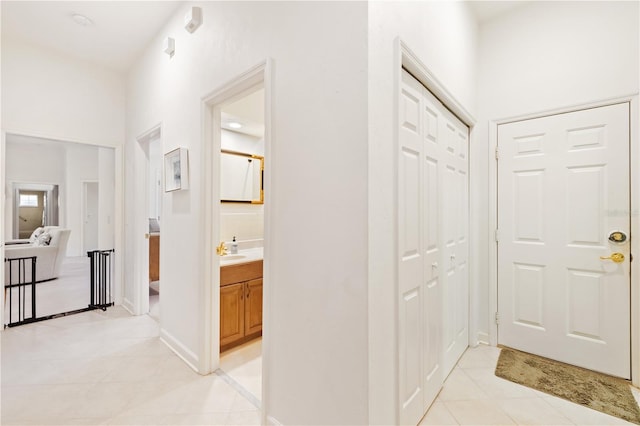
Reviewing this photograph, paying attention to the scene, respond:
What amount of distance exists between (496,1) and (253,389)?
11.9 ft

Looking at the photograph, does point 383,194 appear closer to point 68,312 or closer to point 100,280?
point 68,312

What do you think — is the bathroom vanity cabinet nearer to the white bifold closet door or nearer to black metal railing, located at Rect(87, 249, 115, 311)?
the white bifold closet door

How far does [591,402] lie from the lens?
6.11 feet

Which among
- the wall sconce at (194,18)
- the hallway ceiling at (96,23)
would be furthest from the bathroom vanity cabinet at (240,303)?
the hallway ceiling at (96,23)

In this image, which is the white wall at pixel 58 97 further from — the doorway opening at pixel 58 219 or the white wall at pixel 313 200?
the white wall at pixel 313 200

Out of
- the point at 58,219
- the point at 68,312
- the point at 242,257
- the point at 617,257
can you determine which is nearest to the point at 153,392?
the point at 242,257

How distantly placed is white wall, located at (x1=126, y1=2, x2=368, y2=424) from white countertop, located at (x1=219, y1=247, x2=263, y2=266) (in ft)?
3.55

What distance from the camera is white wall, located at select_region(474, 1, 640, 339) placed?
6.98 ft

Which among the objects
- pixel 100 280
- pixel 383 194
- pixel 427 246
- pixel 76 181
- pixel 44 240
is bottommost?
pixel 100 280

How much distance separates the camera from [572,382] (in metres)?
2.09

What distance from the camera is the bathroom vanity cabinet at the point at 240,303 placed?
8.11 ft

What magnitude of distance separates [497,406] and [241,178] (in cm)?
309

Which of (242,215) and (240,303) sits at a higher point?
(242,215)

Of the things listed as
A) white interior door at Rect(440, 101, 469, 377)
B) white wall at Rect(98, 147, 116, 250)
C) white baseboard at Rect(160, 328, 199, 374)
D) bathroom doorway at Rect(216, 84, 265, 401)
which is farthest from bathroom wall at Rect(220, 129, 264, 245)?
white interior door at Rect(440, 101, 469, 377)
